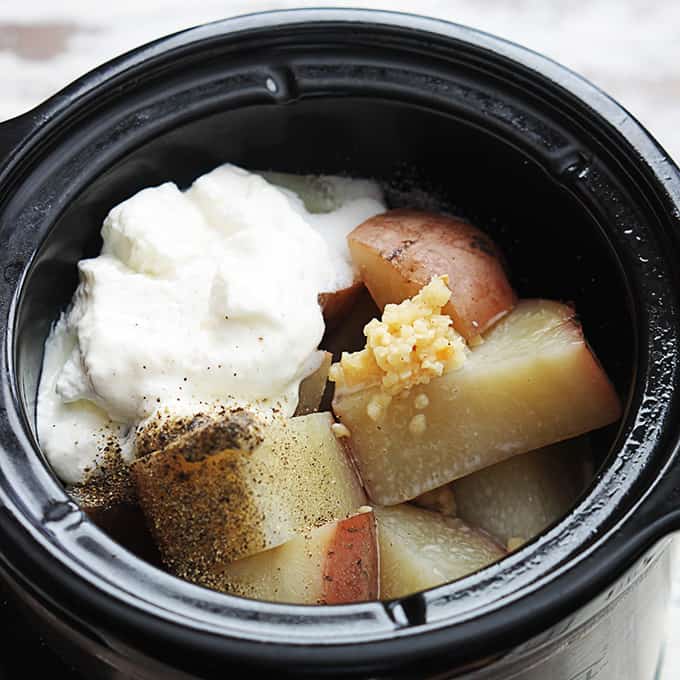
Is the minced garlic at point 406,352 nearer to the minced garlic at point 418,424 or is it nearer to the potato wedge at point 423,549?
the minced garlic at point 418,424

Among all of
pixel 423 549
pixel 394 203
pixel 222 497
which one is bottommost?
pixel 423 549

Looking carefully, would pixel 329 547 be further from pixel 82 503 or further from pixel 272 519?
pixel 82 503

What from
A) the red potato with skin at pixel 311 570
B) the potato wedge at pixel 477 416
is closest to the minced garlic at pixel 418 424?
the potato wedge at pixel 477 416

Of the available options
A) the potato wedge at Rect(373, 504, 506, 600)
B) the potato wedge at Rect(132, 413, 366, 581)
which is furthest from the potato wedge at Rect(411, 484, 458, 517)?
the potato wedge at Rect(132, 413, 366, 581)

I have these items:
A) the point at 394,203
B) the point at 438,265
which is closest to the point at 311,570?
the point at 438,265

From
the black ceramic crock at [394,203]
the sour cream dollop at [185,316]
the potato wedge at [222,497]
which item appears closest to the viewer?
the black ceramic crock at [394,203]

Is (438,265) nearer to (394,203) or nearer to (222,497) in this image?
(394,203)

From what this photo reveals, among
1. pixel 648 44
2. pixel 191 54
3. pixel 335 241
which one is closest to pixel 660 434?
pixel 335 241
